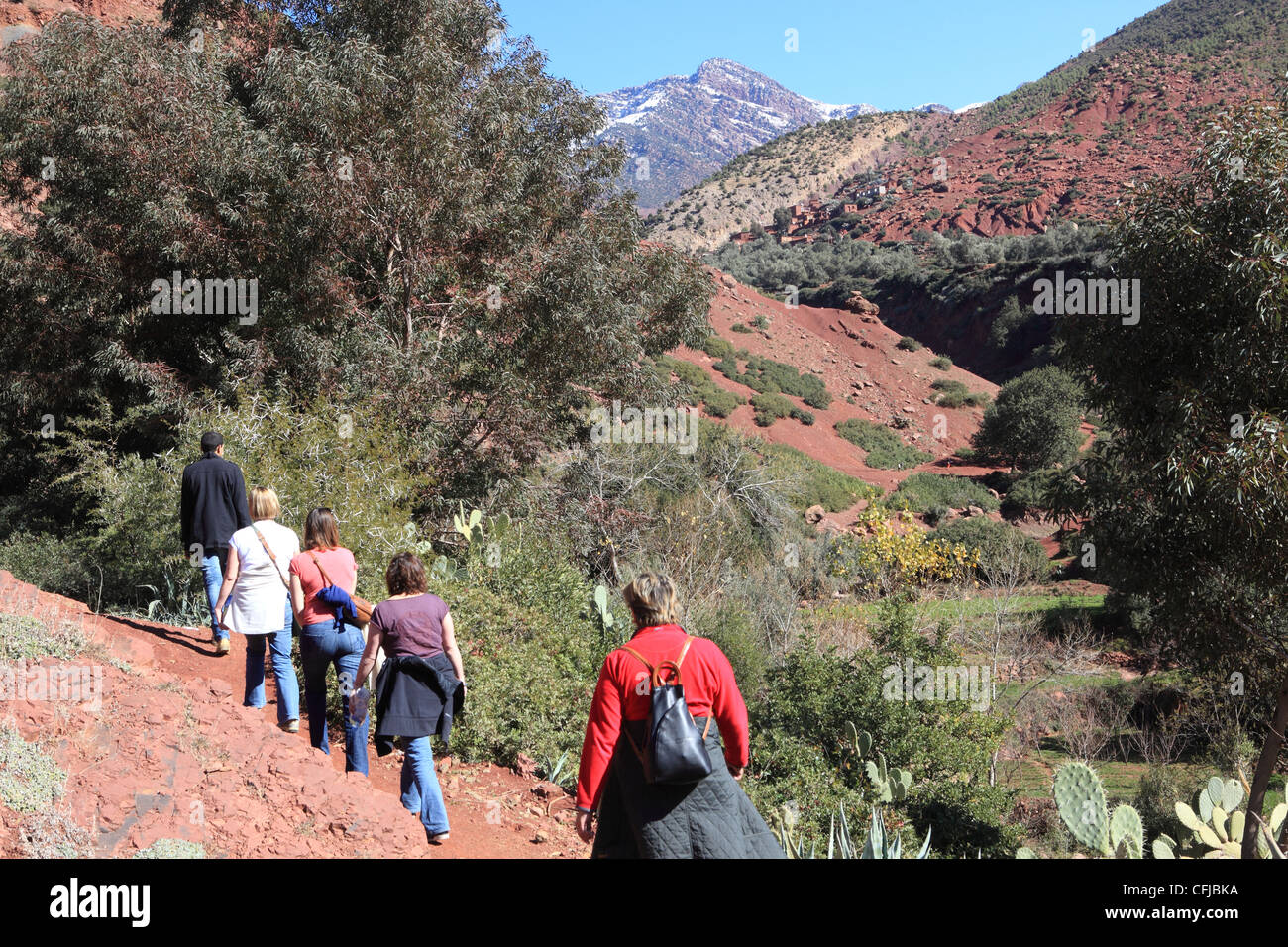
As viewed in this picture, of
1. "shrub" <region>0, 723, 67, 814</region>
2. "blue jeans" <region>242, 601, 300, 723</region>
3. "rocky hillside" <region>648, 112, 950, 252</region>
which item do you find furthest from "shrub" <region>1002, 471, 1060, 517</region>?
"rocky hillside" <region>648, 112, 950, 252</region>

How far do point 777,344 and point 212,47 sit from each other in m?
35.3

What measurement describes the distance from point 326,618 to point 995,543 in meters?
22.4

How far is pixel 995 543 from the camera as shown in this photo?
24094mm

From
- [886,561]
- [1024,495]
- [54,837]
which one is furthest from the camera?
[1024,495]

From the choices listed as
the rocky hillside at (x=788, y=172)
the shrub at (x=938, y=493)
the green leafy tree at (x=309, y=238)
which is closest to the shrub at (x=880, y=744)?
the green leafy tree at (x=309, y=238)

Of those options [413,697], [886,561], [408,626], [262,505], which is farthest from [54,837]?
[886,561]

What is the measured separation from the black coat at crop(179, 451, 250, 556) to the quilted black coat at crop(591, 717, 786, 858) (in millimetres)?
4466

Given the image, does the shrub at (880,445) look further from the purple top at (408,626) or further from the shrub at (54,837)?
the shrub at (54,837)

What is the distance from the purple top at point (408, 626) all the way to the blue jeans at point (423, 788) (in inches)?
21.4

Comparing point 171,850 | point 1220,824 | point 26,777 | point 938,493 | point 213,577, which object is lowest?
point 1220,824

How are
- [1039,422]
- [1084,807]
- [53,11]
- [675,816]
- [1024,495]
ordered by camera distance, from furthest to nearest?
[1039,422]
[53,11]
[1024,495]
[1084,807]
[675,816]

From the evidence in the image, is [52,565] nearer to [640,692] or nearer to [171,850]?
[171,850]

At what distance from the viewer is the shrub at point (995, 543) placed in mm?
21623

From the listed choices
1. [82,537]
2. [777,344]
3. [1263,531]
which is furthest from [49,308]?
[777,344]
